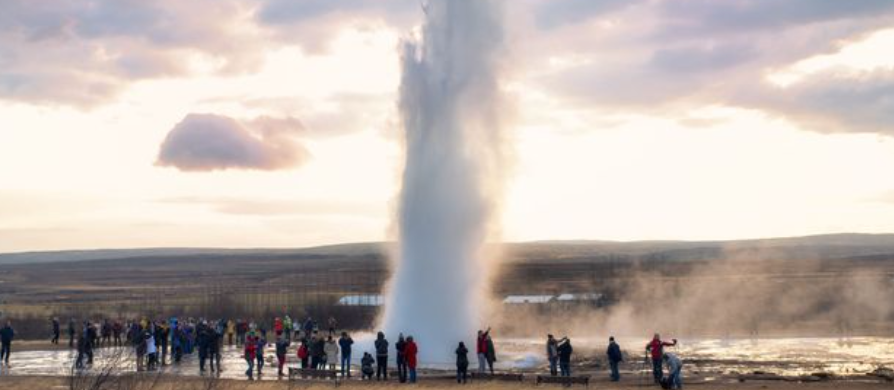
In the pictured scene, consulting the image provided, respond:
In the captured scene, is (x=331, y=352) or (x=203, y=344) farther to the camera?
(x=203, y=344)

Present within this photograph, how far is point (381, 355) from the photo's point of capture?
26.3 m

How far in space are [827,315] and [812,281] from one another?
26.8 meters

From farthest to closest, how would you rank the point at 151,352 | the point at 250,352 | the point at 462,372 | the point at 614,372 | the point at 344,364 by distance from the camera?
the point at 151,352, the point at 344,364, the point at 250,352, the point at 614,372, the point at 462,372

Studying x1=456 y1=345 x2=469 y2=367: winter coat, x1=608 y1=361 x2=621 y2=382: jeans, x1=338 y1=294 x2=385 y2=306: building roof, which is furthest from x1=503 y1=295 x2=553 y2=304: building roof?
x1=456 y1=345 x2=469 y2=367: winter coat

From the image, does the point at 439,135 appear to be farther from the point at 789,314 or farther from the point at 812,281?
the point at 812,281

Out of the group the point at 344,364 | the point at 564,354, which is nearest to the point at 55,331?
the point at 344,364

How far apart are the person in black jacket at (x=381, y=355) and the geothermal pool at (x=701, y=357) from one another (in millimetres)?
2745

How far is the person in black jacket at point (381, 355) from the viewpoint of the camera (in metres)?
26.1

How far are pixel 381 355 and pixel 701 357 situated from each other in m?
11.2

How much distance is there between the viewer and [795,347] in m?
35.1

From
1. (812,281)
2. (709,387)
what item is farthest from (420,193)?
(812,281)

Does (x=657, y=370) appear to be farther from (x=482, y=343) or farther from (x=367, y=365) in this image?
(x=367, y=365)

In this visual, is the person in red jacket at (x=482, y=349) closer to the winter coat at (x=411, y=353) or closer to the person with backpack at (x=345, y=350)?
the winter coat at (x=411, y=353)

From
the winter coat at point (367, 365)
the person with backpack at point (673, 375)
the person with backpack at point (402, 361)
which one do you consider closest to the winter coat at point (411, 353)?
the person with backpack at point (402, 361)
